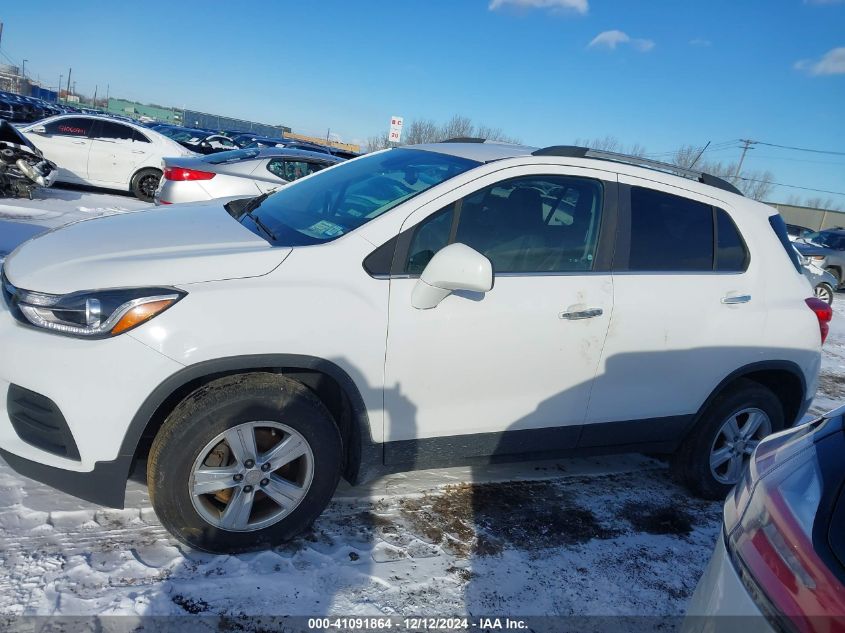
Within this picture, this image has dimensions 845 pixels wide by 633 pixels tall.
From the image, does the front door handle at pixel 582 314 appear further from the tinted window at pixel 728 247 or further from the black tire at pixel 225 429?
the black tire at pixel 225 429

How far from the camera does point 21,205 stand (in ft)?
32.2

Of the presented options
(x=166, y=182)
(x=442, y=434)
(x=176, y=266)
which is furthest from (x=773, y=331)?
(x=166, y=182)

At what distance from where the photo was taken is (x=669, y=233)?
349 centimetres

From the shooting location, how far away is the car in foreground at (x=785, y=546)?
4.24ft

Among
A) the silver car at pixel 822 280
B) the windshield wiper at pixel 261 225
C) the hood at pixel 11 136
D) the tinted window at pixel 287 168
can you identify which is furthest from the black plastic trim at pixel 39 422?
the silver car at pixel 822 280

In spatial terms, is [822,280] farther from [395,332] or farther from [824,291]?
[395,332]

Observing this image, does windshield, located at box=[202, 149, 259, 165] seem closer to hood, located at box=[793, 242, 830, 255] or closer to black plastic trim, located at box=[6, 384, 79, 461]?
black plastic trim, located at box=[6, 384, 79, 461]

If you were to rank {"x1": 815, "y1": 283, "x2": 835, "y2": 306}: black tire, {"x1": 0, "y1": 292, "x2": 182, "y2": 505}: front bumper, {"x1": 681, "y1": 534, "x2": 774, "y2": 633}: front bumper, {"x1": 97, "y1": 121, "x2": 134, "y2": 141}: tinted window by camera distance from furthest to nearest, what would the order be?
{"x1": 97, "y1": 121, "x2": 134, "y2": 141}: tinted window
{"x1": 815, "y1": 283, "x2": 835, "y2": 306}: black tire
{"x1": 0, "y1": 292, "x2": 182, "y2": 505}: front bumper
{"x1": 681, "y1": 534, "x2": 774, "y2": 633}: front bumper

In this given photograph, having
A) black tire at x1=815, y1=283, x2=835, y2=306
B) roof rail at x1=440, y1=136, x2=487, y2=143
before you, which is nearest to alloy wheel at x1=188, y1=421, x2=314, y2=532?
roof rail at x1=440, y1=136, x2=487, y2=143

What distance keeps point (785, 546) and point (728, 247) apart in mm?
2603

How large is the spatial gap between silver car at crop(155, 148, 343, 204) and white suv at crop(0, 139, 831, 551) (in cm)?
443

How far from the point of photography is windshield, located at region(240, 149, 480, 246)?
2.98 meters

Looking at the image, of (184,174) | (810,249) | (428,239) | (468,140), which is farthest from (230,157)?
(810,249)

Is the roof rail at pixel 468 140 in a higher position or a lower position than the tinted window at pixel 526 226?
higher
